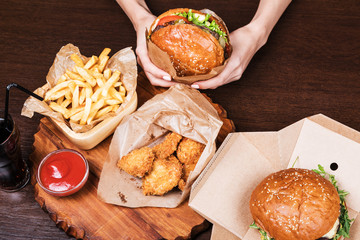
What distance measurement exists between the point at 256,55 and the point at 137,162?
117 centimetres

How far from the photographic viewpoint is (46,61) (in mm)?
2510

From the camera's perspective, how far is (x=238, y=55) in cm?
240

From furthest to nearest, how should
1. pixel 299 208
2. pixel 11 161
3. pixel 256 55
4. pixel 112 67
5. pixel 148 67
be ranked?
pixel 256 55, pixel 112 67, pixel 148 67, pixel 11 161, pixel 299 208

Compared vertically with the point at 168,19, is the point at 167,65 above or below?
below

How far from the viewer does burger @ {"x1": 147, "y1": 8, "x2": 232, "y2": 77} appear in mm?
2221

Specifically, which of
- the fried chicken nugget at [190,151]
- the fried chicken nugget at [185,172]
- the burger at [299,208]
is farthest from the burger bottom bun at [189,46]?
the burger at [299,208]

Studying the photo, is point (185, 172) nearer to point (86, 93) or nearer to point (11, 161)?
point (86, 93)

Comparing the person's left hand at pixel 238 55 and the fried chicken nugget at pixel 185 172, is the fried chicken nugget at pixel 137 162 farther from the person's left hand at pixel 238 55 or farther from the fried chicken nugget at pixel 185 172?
the person's left hand at pixel 238 55

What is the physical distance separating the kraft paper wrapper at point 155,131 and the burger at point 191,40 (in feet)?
0.52

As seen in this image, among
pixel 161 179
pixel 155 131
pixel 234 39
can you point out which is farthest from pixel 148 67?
pixel 161 179

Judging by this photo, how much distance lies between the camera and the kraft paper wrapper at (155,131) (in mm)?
2070

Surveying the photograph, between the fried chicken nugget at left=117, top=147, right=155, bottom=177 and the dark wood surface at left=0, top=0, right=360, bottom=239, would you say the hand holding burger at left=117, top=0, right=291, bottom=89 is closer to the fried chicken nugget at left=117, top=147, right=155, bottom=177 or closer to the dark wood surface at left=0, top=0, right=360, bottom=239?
the dark wood surface at left=0, top=0, right=360, bottom=239

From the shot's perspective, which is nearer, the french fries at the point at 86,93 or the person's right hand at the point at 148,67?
the french fries at the point at 86,93

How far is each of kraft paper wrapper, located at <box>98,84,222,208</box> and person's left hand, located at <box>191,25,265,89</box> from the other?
135 millimetres
